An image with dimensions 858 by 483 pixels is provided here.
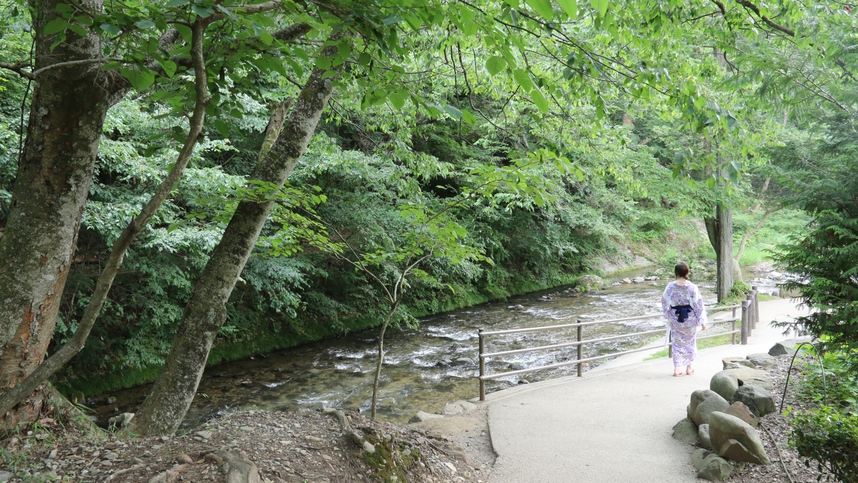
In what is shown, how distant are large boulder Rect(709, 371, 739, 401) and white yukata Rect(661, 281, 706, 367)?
1508 mm

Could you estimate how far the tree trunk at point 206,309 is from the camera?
387 cm

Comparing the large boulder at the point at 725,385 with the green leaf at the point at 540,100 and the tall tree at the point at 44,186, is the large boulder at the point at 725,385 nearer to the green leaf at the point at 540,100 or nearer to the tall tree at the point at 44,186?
the green leaf at the point at 540,100

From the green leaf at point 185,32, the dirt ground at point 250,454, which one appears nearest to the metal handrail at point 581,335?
the dirt ground at point 250,454

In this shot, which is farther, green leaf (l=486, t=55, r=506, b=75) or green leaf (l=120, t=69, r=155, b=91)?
green leaf (l=120, t=69, r=155, b=91)

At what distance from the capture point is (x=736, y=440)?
4402 mm

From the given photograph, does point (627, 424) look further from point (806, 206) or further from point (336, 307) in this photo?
point (336, 307)

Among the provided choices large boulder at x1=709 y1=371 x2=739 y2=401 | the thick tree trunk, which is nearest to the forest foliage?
the thick tree trunk

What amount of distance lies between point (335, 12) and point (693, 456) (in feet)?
15.2

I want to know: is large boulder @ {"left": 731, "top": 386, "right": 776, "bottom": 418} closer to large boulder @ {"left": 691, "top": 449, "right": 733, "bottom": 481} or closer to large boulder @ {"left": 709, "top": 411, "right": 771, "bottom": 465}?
large boulder @ {"left": 709, "top": 411, "right": 771, "bottom": 465}

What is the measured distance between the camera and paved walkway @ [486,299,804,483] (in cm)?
461

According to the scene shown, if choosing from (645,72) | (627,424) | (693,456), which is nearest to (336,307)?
(627,424)

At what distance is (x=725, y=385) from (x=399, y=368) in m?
6.11

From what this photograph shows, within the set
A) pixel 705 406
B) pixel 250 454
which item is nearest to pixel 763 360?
pixel 705 406

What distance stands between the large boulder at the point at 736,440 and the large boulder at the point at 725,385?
1.03 meters
